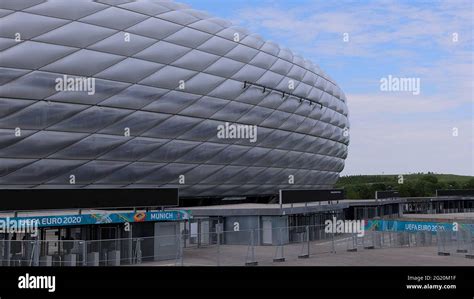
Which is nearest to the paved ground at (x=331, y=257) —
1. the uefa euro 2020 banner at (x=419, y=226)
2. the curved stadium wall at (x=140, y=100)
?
the uefa euro 2020 banner at (x=419, y=226)

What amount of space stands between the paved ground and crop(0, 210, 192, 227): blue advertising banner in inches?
90.1

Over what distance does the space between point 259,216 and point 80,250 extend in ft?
49.2

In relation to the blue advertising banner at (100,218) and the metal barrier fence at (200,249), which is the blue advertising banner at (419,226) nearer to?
the metal barrier fence at (200,249)

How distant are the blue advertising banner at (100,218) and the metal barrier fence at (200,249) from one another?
3.02ft

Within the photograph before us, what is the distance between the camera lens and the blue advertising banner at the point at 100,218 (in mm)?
21406

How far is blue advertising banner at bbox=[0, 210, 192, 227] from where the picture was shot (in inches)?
843

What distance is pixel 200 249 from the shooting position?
103ft

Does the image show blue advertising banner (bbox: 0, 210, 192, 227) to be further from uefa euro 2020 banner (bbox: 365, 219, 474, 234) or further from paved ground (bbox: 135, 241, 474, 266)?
uefa euro 2020 banner (bbox: 365, 219, 474, 234)

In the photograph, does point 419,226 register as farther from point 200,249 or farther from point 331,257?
point 200,249

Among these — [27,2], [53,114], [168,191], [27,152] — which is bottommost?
[168,191]

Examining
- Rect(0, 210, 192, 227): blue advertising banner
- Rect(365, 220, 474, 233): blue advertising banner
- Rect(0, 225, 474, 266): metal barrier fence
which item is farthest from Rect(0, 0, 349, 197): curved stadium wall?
Rect(365, 220, 474, 233): blue advertising banner

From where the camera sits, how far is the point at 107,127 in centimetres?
3272
